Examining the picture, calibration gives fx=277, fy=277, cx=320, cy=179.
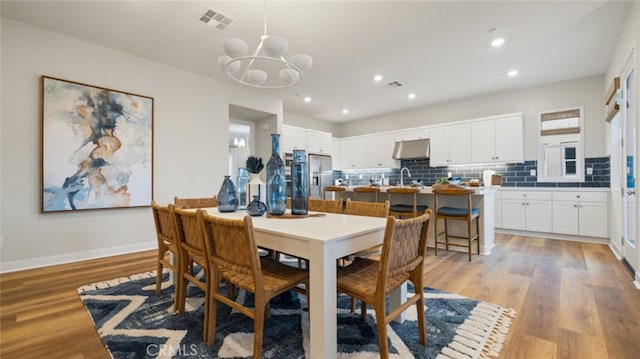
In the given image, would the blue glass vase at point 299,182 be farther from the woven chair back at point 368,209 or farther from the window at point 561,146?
the window at point 561,146

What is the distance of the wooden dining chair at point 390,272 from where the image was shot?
4.10 ft

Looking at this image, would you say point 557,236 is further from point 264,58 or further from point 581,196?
point 264,58

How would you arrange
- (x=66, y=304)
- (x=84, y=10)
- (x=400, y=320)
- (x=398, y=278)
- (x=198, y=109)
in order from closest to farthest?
(x=398, y=278) < (x=400, y=320) < (x=66, y=304) < (x=84, y=10) < (x=198, y=109)

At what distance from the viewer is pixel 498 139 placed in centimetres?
521

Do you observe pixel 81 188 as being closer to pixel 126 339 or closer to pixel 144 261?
pixel 144 261

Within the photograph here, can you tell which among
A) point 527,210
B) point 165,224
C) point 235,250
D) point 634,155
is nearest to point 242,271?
point 235,250

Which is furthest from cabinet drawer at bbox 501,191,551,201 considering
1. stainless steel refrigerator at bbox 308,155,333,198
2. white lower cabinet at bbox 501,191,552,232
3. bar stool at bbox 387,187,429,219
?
stainless steel refrigerator at bbox 308,155,333,198

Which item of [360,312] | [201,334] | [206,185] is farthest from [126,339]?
[206,185]

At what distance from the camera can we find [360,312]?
1.96m

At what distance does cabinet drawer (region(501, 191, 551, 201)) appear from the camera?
4645 millimetres

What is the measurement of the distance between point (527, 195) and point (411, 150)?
2.36m

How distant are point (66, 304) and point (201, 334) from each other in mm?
1330

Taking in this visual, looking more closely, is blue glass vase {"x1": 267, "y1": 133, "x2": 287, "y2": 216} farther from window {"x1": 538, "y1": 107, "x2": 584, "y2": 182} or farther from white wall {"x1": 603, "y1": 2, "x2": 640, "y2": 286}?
window {"x1": 538, "y1": 107, "x2": 584, "y2": 182}

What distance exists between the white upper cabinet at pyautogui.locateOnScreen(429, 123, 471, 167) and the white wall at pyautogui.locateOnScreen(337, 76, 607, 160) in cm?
34
